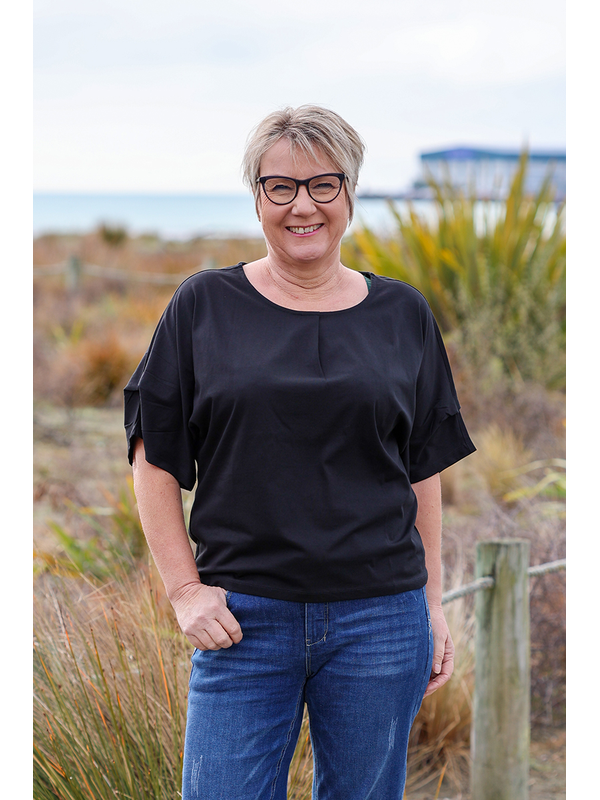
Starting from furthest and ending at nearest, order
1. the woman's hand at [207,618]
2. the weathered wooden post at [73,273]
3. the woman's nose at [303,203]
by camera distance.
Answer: the weathered wooden post at [73,273]
the woman's nose at [303,203]
the woman's hand at [207,618]

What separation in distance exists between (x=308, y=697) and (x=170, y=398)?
692mm

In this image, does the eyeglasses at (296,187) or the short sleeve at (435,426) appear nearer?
the eyeglasses at (296,187)

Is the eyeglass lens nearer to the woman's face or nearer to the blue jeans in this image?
the woman's face

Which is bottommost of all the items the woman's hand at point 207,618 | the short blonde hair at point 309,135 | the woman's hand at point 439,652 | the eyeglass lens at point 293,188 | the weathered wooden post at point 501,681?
the weathered wooden post at point 501,681

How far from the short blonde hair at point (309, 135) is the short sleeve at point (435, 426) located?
1.39 ft

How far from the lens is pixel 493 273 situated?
734 centimetres

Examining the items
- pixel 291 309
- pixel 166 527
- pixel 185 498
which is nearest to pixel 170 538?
pixel 166 527

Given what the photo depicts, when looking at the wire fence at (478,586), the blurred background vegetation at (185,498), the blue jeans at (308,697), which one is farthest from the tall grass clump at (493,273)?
the blue jeans at (308,697)

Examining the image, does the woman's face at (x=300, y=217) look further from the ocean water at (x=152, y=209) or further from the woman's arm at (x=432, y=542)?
the ocean water at (x=152, y=209)

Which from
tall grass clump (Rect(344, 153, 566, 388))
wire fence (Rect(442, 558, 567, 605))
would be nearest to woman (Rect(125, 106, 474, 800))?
wire fence (Rect(442, 558, 567, 605))

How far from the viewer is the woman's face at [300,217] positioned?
5.49 ft

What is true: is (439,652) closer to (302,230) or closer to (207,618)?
(207,618)

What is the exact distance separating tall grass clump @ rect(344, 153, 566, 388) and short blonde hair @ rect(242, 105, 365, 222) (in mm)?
5580
